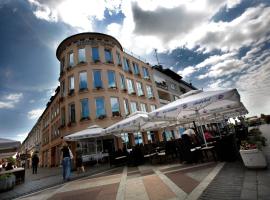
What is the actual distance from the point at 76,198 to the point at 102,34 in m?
20.4

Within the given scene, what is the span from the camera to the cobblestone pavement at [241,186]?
3.38m

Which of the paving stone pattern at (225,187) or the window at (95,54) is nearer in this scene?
the paving stone pattern at (225,187)

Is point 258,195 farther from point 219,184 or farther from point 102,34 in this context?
point 102,34

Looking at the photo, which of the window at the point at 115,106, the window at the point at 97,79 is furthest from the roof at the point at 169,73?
the window at the point at 115,106

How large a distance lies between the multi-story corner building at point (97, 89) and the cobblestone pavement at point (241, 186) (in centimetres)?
1218

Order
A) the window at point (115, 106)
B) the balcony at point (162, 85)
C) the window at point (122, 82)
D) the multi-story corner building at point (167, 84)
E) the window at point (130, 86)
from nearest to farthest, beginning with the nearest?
the window at point (115, 106) < the window at point (122, 82) < the window at point (130, 86) < the balcony at point (162, 85) < the multi-story corner building at point (167, 84)

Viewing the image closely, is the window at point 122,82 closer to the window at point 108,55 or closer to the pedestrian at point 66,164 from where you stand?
the window at point 108,55

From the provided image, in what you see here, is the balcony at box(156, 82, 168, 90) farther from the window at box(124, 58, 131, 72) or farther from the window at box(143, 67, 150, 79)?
the window at box(124, 58, 131, 72)

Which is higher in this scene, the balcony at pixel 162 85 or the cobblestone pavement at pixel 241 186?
the balcony at pixel 162 85

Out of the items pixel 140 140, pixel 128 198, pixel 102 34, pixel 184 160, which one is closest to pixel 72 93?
pixel 102 34

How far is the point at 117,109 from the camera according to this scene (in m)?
20.0

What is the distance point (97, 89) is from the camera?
19.6 m

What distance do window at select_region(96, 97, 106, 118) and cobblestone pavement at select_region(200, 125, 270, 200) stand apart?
15.1m

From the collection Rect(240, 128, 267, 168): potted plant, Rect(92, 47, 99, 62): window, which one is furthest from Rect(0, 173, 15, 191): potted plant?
Rect(92, 47, 99, 62): window
